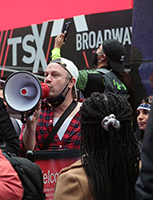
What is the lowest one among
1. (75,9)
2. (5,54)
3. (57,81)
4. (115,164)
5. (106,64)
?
(115,164)

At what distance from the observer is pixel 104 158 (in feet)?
6.59

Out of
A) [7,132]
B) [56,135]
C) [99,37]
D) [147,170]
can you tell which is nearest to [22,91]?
[56,135]

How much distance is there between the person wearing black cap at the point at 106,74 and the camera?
15.1ft

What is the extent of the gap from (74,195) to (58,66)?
2.32 meters

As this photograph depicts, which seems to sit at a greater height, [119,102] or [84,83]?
[84,83]

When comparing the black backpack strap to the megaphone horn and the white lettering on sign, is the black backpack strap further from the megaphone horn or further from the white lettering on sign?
the white lettering on sign

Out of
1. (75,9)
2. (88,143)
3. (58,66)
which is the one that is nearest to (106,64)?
(58,66)

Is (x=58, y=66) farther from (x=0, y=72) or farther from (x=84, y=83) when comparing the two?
(x=0, y=72)

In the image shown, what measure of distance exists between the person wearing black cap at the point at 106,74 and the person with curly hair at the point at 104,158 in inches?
97.3

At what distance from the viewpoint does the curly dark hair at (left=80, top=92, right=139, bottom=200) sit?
196 centimetres

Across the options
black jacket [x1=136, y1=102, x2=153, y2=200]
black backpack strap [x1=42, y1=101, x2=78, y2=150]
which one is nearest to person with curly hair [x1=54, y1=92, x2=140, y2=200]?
black jacket [x1=136, y1=102, x2=153, y2=200]

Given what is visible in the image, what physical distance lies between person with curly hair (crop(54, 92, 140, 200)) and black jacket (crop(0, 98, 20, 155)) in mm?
1186

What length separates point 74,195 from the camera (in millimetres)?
1916

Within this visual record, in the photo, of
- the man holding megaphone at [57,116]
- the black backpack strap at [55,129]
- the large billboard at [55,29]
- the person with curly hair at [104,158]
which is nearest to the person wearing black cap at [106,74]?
the man holding megaphone at [57,116]
